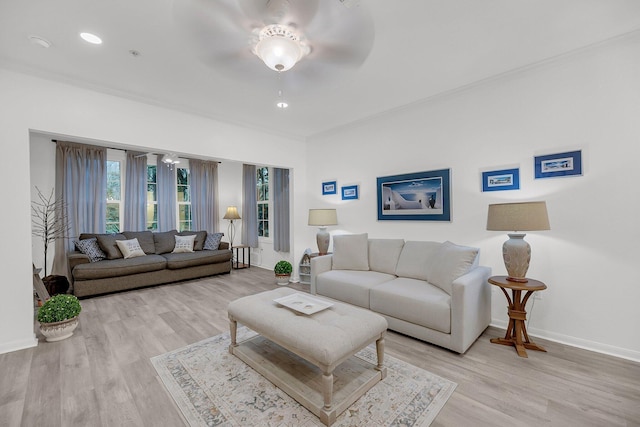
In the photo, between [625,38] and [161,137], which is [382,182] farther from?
[161,137]

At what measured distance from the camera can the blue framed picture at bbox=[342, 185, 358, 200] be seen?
4.34 m

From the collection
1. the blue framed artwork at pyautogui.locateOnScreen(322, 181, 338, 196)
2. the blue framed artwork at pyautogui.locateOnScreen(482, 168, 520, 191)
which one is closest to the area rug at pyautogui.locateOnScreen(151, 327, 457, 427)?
the blue framed artwork at pyautogui.locateOnScreen(482, 168, 520, 191)

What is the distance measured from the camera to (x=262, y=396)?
1846 millimetres

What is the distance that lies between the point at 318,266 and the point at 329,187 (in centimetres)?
157

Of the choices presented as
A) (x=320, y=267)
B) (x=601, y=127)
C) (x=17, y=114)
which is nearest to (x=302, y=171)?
(x=320, y=267)

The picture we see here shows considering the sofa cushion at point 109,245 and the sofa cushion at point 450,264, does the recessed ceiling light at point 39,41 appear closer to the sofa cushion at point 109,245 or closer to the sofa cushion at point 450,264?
the sofa cushion at point 109,245

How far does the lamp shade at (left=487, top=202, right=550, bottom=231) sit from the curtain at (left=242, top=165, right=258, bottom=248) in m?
5.05

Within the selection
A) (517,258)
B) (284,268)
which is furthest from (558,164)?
(284,268)

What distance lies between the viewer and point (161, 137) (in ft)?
11.2

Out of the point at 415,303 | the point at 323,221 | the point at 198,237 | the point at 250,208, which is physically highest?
the point at 250,208

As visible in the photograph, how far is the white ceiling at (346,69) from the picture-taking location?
185 centimetres

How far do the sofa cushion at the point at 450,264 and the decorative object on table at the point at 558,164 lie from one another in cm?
100

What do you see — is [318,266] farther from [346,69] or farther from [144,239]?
[144,239]

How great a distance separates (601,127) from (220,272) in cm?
574
